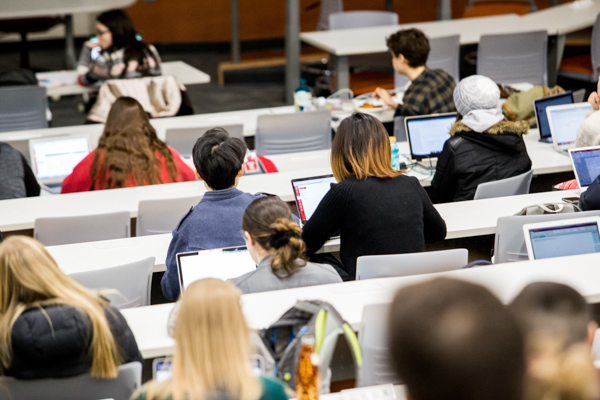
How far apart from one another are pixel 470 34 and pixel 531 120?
224cm

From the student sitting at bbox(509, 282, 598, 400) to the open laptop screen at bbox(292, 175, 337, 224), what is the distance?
6.68ft

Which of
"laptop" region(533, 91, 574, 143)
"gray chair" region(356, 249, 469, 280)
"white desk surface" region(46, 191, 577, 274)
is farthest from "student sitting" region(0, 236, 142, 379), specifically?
"laptop" region(533, 91, 574, 143)

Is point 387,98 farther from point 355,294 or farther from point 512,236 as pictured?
point 355,294

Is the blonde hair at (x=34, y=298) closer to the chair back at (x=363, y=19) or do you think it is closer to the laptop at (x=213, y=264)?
the laptop at (x=213, y=264)

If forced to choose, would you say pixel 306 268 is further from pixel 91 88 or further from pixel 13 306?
pixel 91 88

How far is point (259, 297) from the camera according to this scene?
7.86ft

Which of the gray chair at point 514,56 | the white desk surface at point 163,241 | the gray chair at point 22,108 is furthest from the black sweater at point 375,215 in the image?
the gray chair at point 514,56

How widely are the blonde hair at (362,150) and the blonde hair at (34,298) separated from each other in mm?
1283

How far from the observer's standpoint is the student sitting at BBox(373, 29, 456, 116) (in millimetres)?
Answer: 4750

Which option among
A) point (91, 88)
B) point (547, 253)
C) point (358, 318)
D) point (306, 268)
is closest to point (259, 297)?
point (306, 268)

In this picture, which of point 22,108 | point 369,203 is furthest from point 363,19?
point 369,203

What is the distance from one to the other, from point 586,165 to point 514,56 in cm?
323

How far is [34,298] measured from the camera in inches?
79.1

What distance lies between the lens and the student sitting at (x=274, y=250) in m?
2.35
